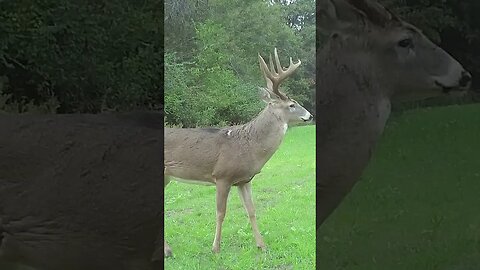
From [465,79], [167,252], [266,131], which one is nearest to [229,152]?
[266,131]

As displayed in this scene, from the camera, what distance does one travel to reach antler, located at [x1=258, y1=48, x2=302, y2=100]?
1993 mm

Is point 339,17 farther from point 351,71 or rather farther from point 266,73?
point 266,73

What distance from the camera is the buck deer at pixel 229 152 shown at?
2012mm

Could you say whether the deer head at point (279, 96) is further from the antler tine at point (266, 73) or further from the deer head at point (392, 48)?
the deer head at point (392, 48)

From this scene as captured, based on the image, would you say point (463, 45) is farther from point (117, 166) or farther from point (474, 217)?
point (117, 166)

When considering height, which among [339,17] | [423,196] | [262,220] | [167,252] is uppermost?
[339,17]

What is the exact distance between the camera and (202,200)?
81.3 inches

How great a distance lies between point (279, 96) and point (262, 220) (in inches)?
16.6

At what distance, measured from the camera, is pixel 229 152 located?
6.70 ft

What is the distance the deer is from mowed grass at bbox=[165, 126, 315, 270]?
9cm

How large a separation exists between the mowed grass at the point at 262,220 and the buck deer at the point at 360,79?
67mm

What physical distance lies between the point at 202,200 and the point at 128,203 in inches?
9.7

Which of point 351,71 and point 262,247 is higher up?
point 351,71

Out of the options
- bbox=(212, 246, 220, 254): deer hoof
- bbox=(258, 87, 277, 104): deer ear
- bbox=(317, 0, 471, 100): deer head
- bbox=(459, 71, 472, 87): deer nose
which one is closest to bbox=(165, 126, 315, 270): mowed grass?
bbox=(212, 246, 220, 254): deer hoof
